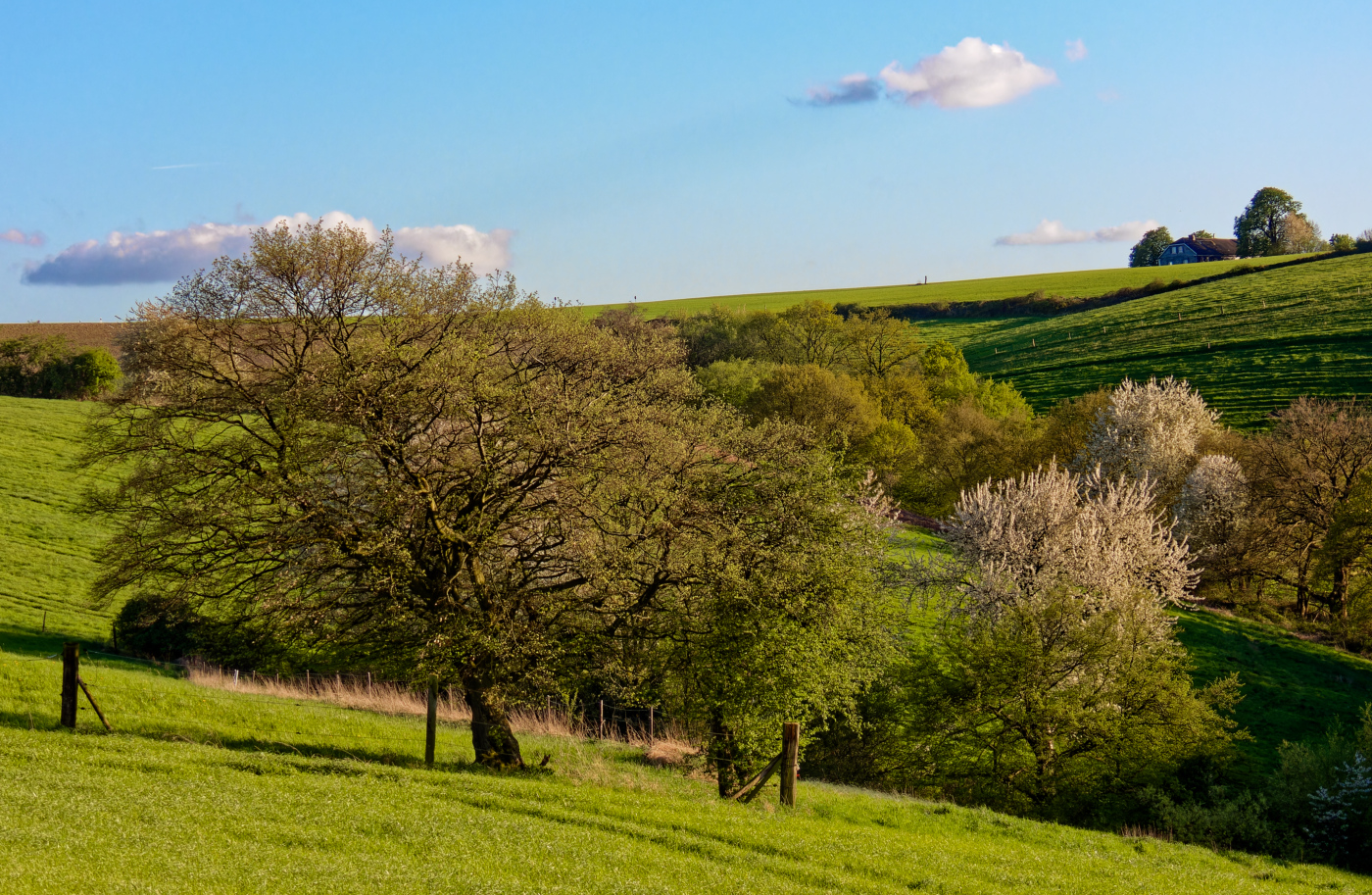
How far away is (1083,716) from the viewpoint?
27.4 m

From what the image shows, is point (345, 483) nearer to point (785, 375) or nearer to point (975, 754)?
point (975, 754)

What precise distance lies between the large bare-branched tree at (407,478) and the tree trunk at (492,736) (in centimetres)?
5

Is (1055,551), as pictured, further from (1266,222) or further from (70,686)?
(1266,222)

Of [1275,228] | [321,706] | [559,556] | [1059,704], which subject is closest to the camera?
[559,556]

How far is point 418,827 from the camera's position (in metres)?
12.2

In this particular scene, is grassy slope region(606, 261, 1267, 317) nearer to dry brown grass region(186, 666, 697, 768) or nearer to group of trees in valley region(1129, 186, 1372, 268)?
group of trees in valley region(1129, 186, 1372, 268)

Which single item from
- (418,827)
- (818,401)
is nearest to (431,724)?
(418,827)

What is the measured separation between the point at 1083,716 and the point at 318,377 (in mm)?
23778

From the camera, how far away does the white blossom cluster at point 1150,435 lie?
183 feet

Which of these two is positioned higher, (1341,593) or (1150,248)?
(1150,248)

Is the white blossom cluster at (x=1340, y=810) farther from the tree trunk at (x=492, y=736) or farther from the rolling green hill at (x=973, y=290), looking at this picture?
the rolling green hill at (x=973, y=290)

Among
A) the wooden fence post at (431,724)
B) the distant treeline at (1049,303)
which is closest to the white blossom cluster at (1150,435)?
the distant treeline at (1049,303)

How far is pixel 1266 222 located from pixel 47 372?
170 metres

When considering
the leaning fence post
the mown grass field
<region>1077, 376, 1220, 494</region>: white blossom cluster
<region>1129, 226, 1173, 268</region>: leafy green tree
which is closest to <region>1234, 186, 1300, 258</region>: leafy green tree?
<region>1129, 226, 1173, 268</region>: leafy green tree
